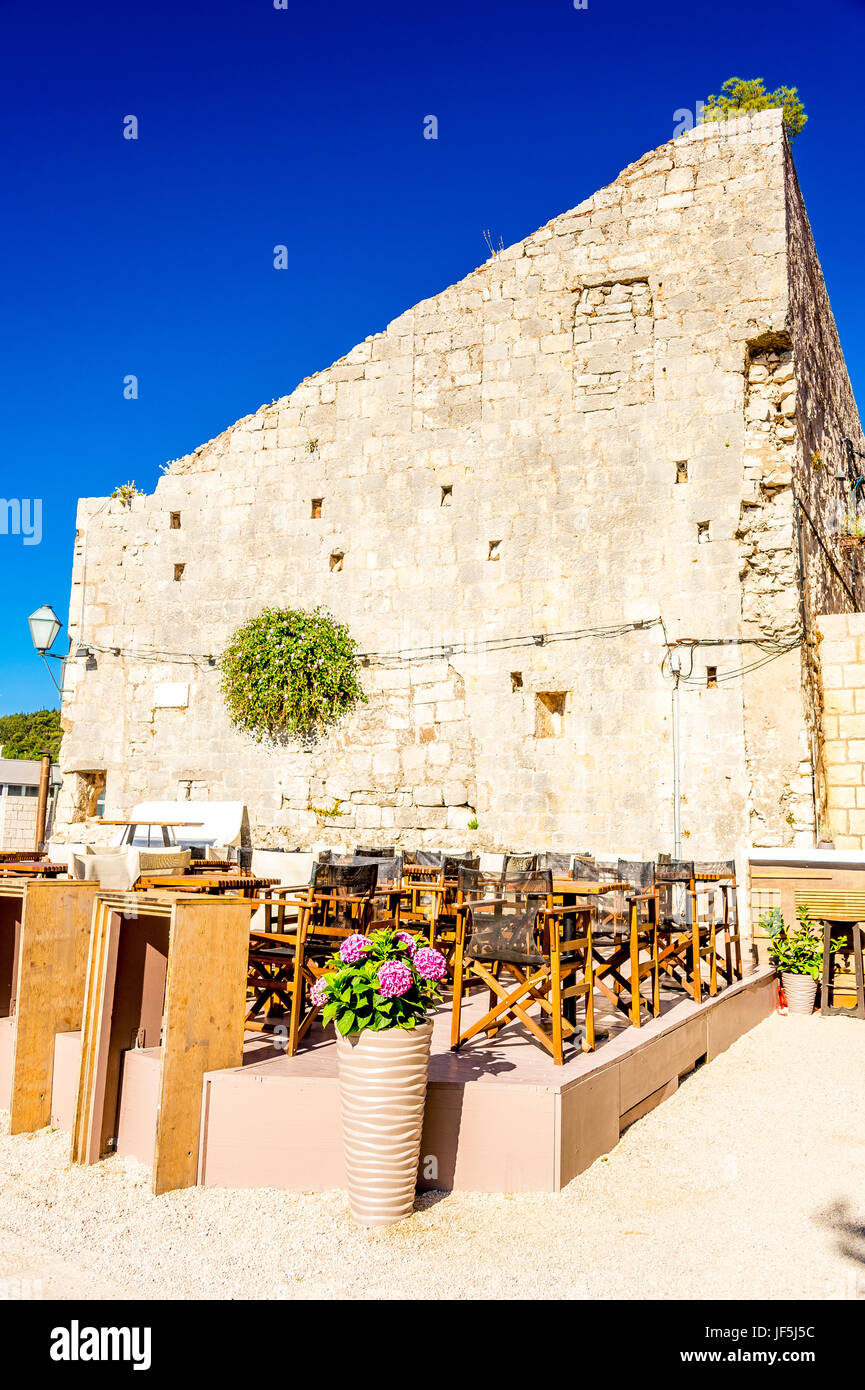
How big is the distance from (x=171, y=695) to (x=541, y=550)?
577cm

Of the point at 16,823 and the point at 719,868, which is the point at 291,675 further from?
the point at 16,823

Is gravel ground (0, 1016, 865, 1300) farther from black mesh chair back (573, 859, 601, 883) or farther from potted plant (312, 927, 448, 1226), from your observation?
black mesh chair back (573, 859, 601, 883)

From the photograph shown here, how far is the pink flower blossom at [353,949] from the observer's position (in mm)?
4039

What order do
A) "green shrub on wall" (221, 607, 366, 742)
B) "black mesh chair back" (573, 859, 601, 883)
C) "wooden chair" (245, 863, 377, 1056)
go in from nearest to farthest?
"wooden chair" (245, 863, 377, 1056) → "black mesh chair back" (573, 859, 601, 883) → "green shrub on wall" (221, 607, 366, 742)

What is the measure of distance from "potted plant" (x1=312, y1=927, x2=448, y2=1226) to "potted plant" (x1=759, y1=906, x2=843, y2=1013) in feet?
17.3

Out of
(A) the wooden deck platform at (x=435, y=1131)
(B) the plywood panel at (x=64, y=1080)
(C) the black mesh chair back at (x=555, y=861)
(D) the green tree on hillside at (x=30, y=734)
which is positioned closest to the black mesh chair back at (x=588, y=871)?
(C) the black mesh chair back at (x=555, y=861)

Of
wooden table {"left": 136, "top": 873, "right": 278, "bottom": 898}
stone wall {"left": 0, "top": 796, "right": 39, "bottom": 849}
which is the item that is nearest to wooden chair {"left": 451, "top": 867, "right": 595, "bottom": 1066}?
wooden table {"left": 136, "top": 873, "right": 278, "bottom": 898}

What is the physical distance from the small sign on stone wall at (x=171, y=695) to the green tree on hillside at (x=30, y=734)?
119ft

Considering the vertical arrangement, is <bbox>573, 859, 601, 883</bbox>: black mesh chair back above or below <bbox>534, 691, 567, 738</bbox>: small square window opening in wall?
below

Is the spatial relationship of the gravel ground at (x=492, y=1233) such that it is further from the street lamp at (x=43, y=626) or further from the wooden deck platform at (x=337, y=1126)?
the street lamp at (x=43, y=626)

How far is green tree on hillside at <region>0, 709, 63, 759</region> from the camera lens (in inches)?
1980

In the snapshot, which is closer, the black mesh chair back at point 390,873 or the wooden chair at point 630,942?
the wooden chair at point 630,942
